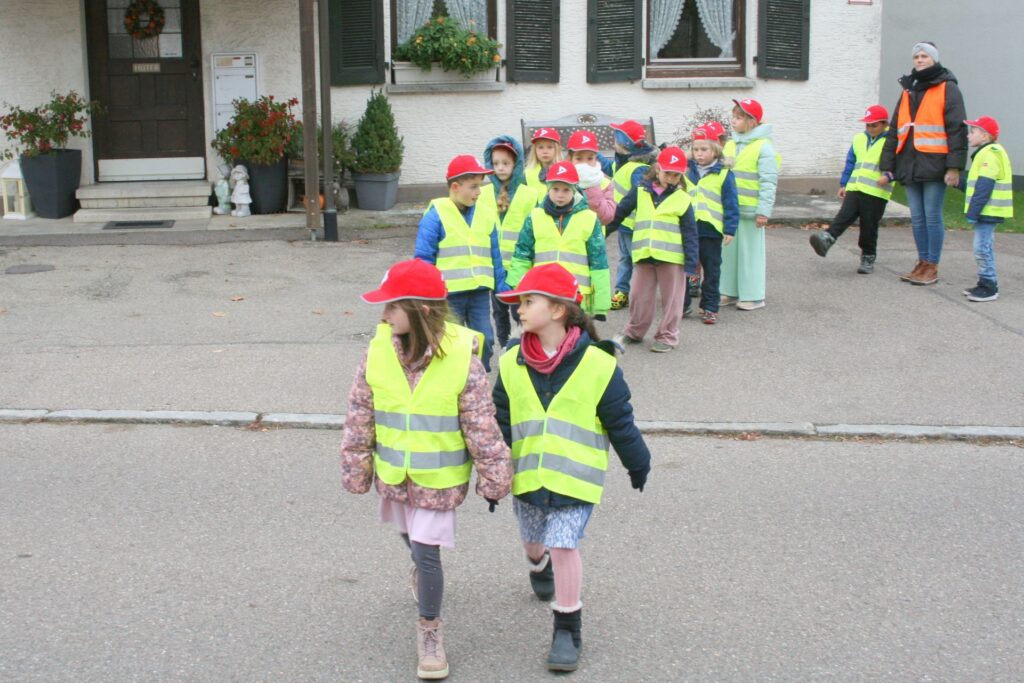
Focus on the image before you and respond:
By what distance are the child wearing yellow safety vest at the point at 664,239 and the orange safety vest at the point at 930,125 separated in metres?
2.76

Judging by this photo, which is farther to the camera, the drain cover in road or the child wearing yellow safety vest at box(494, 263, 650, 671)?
the drain cover in road

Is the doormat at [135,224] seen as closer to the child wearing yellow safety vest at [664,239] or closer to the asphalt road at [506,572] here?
the child wearing yellow safety vest at [664,239]

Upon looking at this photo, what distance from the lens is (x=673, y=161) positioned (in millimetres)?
8617

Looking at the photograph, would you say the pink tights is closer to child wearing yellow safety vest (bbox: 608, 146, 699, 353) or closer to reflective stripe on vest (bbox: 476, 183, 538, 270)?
reflective stripe on vest (bbox: 476, 183, 538, 270)

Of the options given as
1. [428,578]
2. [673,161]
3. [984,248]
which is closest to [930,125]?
[984,248]

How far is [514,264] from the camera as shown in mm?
7867

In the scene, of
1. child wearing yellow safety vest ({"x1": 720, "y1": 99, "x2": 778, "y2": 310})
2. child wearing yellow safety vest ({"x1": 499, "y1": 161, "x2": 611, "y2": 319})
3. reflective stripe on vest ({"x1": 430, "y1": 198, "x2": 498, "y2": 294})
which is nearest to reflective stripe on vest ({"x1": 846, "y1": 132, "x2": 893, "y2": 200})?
child wearing yellow safety vest ({"x1": 720, "y1": 99, "x2": 778, "y2": 310})

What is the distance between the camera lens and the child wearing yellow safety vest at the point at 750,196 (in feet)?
32.9

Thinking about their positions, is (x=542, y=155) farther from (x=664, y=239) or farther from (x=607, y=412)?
(x=607, y=412)

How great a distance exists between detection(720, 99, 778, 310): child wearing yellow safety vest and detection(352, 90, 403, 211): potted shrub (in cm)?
497

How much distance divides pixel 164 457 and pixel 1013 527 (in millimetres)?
4281

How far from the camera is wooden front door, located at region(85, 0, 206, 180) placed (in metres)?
14.4

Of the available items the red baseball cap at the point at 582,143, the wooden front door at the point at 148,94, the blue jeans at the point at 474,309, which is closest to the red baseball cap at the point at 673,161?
the red baseball cap at the point at 582,143

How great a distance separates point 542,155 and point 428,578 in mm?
4708
